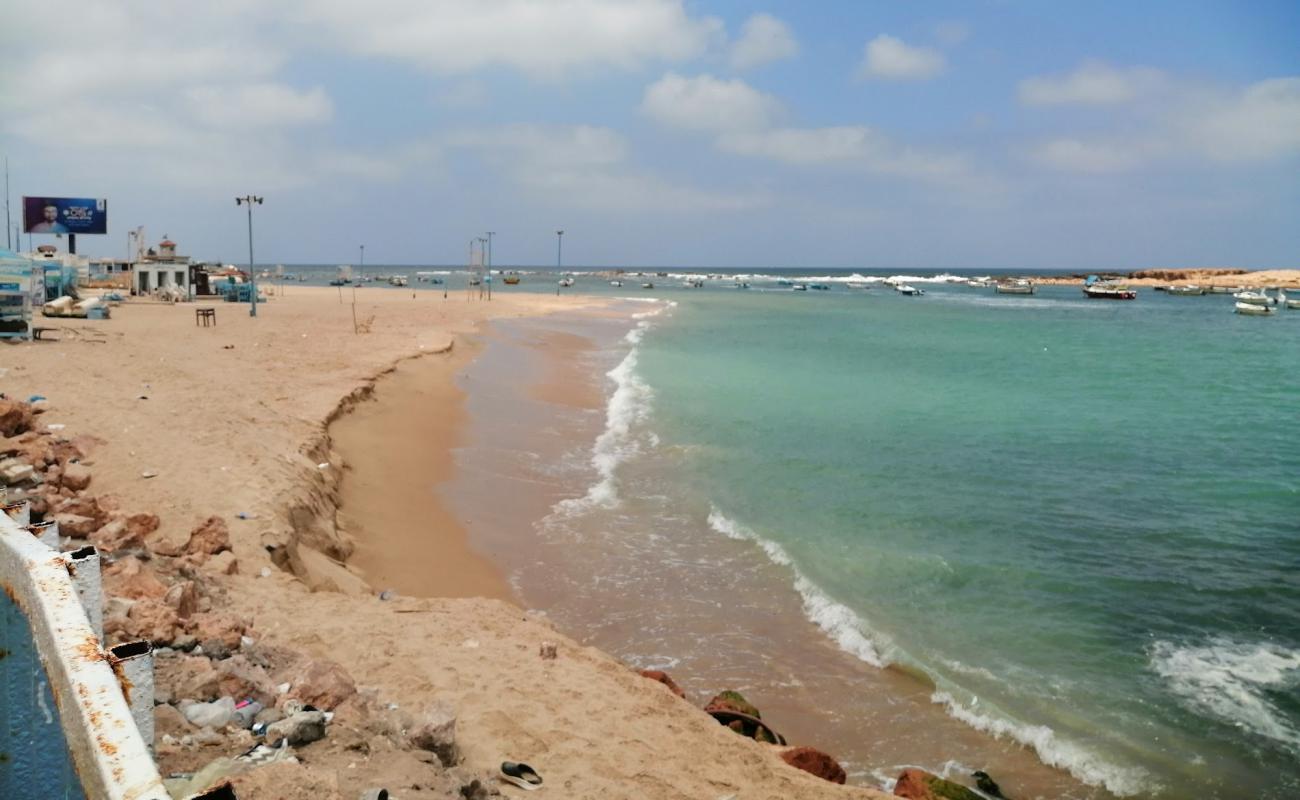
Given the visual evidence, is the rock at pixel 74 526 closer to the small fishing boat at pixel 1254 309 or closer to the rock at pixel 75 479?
the rock at pixel 75 479

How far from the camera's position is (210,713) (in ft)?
Result: 13.7

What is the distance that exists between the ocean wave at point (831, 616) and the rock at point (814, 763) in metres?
2.50

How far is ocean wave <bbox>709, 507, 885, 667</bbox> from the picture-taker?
8.74 metres

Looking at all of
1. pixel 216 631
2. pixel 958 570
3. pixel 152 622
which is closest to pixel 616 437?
pixel 958 570

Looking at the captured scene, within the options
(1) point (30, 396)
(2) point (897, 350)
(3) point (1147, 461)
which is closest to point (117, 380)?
(1) point (30, 396)

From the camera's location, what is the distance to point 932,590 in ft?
34.3

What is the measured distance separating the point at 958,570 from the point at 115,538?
30.6ft

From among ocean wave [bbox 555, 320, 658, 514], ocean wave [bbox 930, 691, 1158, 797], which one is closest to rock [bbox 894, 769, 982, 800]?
ocean wave [bbox 930, 691, 1158, 797]

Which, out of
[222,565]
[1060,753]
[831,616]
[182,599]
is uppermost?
[182,599]

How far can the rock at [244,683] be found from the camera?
14.7ft

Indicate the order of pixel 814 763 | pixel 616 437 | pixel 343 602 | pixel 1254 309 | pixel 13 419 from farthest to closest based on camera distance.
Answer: pixel 1254 309 → pixel 616 437 → pixel 13 419 → pixel 343 602 → pixel 814 763

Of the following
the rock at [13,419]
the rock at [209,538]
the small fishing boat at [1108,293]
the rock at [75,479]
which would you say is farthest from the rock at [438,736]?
the small fishing boat at [1108,293]

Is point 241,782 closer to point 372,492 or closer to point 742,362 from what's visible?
point 372,492

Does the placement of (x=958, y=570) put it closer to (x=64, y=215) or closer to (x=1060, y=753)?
(x=1060, y=753)
